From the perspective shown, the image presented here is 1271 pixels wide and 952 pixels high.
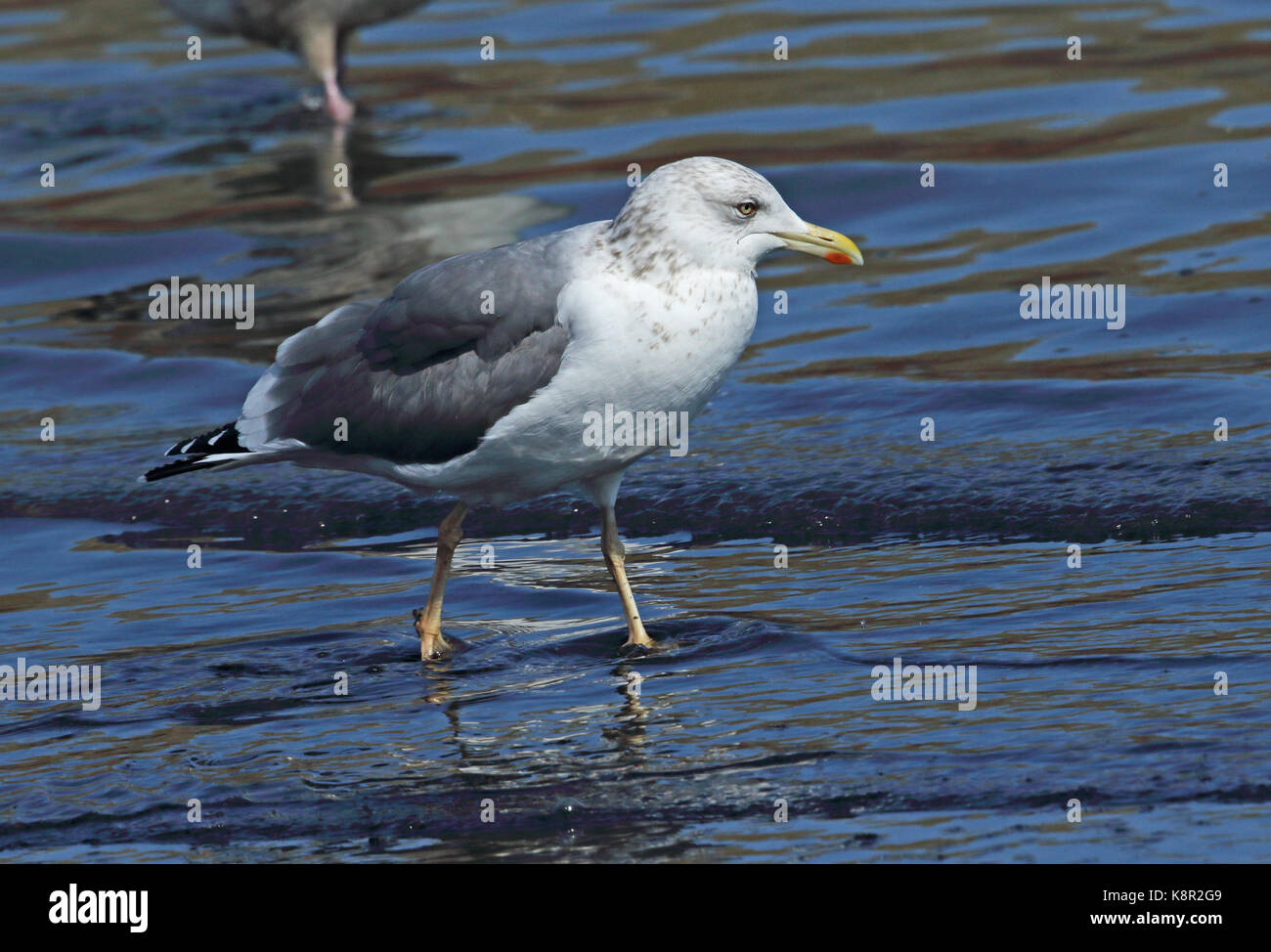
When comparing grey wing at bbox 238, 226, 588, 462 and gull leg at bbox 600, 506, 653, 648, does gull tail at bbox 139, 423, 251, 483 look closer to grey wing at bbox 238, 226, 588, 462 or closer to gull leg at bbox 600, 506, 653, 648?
grey wing at bbox 238, 226, 588, 462

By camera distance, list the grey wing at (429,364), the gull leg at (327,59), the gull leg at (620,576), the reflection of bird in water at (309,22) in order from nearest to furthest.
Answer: the grey wing at (429,364), the gull leg at (620,576), the reflection of bird in water at (309,22), the gull leg at (327,59)

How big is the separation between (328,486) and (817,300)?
3491 mm

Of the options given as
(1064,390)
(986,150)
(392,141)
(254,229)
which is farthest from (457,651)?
(392,141)

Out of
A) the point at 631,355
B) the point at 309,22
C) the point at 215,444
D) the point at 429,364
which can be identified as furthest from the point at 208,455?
the point at 309,22

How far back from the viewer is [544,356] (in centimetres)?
649

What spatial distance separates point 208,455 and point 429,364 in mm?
856

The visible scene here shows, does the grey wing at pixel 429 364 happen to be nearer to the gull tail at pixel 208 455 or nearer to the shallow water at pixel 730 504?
the gull tail at pixel 208 455

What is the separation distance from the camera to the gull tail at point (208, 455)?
7.17 meters

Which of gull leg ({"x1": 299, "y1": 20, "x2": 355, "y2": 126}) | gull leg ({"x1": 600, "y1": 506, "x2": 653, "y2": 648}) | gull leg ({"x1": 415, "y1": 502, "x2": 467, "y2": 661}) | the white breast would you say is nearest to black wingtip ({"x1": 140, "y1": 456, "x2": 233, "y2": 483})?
gull leg ({"x1": 415, "y1": 502, "x2": 467, "y2": 661})

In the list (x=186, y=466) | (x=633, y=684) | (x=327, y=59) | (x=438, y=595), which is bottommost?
(x=633, y=684)

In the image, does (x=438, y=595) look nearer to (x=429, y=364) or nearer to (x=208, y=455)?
(x=429, y=364)

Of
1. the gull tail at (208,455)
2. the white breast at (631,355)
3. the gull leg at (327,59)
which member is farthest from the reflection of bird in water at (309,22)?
the white breast at (631,355)

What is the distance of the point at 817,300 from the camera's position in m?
11.6

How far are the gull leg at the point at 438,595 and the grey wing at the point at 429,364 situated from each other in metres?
0.36
